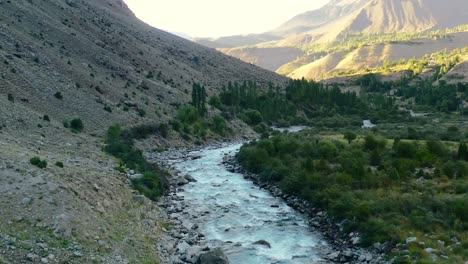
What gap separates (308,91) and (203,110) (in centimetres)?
5772

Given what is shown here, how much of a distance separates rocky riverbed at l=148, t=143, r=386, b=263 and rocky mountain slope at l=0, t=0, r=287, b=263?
213 cm

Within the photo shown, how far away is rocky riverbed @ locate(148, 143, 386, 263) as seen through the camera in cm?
2411

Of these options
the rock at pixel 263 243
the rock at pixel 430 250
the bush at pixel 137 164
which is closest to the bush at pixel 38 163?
the bush at pixel 137 164

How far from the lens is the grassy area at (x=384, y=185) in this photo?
2422cm

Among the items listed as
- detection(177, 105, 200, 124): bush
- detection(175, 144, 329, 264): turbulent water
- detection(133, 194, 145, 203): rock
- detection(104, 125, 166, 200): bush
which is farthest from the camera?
detection(177, 105, 200, 124): bush

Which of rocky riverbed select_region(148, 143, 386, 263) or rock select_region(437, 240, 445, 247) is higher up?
rock select_region(437, 240, 445, 247)

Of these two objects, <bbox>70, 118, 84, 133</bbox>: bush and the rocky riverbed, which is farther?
<bbox>70, 118, 84, 133</bbox>: bush

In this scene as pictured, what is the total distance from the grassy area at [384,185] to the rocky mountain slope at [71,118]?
13.2m

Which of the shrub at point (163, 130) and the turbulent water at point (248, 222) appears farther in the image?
the shrub at point (163, 130)

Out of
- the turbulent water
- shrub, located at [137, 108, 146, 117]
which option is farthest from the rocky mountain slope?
the turbulent water

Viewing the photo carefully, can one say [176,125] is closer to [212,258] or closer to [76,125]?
[76,125]

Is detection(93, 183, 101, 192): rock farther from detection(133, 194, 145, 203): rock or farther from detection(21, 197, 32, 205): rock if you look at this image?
detection(21, 197, 32, 205): rock

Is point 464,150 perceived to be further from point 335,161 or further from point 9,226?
point 9,226

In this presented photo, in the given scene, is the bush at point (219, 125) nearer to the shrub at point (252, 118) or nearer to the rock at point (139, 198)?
the shrub at point (252, 118)
